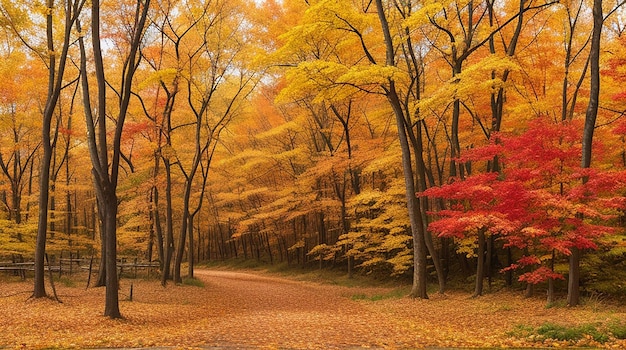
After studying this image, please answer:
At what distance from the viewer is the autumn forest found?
1070 centimetres

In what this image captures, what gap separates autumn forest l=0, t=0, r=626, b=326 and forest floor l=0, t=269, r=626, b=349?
101 centimetres

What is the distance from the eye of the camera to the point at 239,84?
64.1 ft

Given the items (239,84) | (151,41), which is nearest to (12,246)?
(151,41)

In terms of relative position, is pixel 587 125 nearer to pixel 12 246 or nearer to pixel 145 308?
pixel 145 308

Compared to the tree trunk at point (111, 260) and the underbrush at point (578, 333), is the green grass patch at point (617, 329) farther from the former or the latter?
the tree trunk at point (111, 260)

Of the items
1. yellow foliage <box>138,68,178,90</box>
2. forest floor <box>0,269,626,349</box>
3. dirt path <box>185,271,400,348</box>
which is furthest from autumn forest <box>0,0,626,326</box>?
dirt path <box>185,271,400,348</box>

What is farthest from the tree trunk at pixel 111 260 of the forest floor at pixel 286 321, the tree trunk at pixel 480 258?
the tree trunk at pixel 480 258

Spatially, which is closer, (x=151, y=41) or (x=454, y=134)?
(x=454, y=134)

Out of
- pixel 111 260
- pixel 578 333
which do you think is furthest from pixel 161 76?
pixel 578 333

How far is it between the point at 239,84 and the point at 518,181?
12.9m

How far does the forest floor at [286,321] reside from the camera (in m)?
7.08

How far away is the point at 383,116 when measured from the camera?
19594 mm

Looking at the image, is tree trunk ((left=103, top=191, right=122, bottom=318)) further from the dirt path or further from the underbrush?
the underbrush

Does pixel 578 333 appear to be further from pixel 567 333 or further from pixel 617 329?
pixel 617 329
